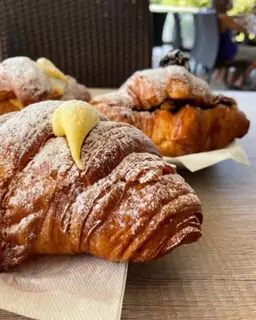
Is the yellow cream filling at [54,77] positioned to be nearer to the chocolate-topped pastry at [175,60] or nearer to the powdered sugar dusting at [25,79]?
the powdered sugar dusting at [25,79]

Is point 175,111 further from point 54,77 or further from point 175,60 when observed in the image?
point 54,77

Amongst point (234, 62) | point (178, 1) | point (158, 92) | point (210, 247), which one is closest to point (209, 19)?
point (234, 62)

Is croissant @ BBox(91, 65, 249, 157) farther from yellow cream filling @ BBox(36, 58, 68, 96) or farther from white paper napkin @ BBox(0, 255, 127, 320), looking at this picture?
white paper napkin @ BBox(0, 255, 127, 320)

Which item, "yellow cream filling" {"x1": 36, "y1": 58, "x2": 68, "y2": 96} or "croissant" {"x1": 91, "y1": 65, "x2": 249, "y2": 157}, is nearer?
"croissant" {"x1": 91, "y1": 65, "x2": 249, "y2": 157}

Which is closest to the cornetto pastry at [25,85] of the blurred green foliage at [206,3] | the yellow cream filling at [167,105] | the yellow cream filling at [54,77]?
the yellow cream filling at [54,77]

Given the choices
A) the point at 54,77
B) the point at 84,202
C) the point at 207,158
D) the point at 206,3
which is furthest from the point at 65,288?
the point at 206,3

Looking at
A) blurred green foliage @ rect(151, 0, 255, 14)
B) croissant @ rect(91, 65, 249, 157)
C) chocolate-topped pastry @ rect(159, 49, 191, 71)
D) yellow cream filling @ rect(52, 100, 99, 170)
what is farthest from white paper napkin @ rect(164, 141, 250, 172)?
blurred green foliage @ rect(151, 0, 255, 14)

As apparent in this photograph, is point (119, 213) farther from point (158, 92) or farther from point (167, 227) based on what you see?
point (158, 92)
